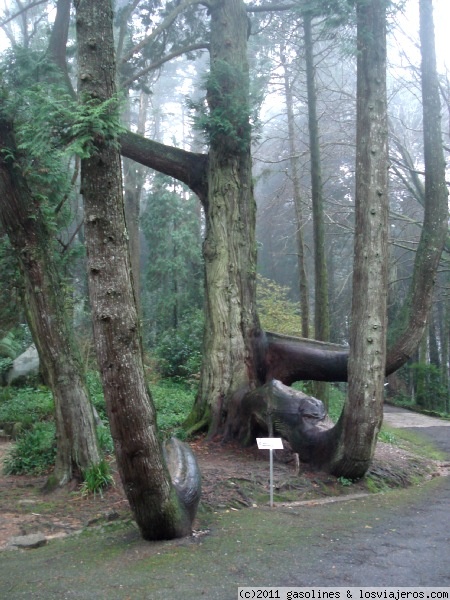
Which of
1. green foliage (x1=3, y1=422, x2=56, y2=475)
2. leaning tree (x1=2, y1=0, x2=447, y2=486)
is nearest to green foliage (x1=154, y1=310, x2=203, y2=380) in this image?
leaning tree (x1=2, y1=0, x2=447, y2=486)

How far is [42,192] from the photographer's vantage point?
9.70 metres

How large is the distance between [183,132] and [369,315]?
34900 millimetres

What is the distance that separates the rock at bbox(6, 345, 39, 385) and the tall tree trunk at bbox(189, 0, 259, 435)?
772 centimetres

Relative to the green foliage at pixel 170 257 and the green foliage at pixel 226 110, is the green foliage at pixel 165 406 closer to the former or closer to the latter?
the green foliage at pixel 226 110

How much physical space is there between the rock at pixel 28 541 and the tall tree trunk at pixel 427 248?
19.0 feet

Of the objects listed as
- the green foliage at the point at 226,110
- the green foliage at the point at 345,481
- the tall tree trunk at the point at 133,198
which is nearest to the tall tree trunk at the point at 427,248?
the green foliage at the point at 345,481

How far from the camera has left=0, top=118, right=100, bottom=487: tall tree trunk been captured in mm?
8305

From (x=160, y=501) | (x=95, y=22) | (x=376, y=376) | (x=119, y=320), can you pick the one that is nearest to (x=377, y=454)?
(x=376, y=376)

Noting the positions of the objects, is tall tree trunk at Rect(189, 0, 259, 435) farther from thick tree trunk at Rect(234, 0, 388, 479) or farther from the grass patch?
the grass patch

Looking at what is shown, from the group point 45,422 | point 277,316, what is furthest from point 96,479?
point 277,316

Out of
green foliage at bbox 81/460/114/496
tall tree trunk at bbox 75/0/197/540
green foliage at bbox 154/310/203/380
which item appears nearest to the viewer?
tall tree trunk at bbox 75/0/197/540

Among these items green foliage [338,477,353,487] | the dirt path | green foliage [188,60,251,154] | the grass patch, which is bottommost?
the grass patch

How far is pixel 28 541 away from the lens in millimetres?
6863

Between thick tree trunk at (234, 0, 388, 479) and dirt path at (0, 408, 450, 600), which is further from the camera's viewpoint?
thick tree trunk at (234, 0, 388, 479)
